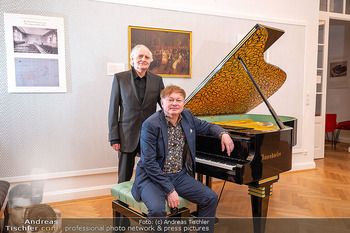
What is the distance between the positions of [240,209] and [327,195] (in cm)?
122

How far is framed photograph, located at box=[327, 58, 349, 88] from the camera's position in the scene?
7336 mm

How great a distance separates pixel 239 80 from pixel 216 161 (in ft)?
2.84

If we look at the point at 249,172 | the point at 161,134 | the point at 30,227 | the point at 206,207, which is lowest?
the point at 30,227

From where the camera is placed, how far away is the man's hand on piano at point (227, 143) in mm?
2201

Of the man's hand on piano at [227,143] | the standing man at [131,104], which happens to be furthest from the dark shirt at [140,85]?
the man's hand on piano at [227,143]

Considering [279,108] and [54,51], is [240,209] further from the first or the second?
[54,51]

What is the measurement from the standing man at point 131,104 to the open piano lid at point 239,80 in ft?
1.30

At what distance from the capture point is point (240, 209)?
323 centimetres

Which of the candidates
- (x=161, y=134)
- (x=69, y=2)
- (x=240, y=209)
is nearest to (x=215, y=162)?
(x=161, y=134)

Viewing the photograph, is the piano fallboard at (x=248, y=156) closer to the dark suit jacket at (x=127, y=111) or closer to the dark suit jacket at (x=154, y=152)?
the dark suit jacket at (x=154, y=152)

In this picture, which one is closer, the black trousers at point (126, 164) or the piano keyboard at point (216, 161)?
the piano keyboard at point (216, 161)

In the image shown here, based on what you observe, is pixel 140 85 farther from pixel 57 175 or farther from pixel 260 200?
pixel 57 175

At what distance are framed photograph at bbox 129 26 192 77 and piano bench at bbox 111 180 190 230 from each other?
1.93 metres

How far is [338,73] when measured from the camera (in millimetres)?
7500
